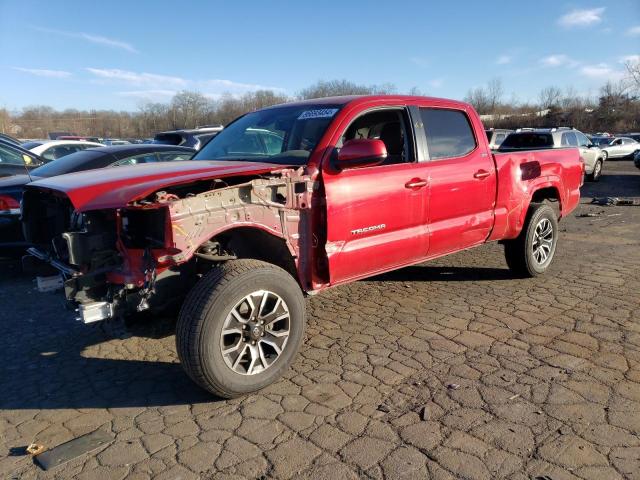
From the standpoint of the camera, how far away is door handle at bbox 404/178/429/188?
4.22 metres

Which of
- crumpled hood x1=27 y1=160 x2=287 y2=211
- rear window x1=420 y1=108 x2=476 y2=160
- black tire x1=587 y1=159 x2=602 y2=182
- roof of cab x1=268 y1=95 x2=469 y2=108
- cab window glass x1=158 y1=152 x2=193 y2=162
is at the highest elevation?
roof of cab x1=268 y1=95 x2=469 y2=108

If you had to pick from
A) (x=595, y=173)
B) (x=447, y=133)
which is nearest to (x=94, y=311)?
(x=447, y=133)

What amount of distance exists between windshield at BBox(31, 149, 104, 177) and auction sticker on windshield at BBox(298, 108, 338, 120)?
3.23 m

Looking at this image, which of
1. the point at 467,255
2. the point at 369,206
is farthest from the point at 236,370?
the point at 467,255

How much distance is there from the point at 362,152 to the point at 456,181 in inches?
56.5

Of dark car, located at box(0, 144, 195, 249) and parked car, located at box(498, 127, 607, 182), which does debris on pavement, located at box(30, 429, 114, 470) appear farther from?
parked car, located at box(498, 127, 607, 182)

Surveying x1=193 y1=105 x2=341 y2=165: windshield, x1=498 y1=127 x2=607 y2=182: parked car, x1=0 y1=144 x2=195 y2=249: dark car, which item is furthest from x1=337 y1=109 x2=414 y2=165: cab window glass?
x1=498 y1=127 x2=607 y2=182: parked car

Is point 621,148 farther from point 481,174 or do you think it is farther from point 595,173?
point 481,174

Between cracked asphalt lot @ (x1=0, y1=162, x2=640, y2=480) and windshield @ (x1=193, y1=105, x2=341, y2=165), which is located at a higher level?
windshield @ (x1=193, y1=105, x2=341, y2=165)

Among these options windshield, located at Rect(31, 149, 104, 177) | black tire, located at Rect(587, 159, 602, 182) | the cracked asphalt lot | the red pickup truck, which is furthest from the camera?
black tire, located at Rect(587, 159, 602, 182)

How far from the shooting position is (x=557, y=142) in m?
15.5

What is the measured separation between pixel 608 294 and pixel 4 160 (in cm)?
755

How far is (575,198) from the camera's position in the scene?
6348 millimetres

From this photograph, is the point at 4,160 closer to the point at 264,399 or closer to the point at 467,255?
the point at 264,399
